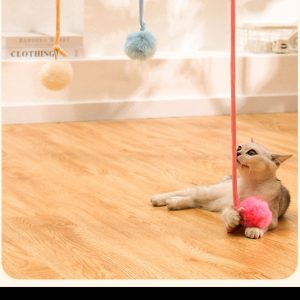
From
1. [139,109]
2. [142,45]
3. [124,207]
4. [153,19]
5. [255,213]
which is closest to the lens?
[255,213]

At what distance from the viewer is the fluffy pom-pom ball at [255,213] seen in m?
1.70

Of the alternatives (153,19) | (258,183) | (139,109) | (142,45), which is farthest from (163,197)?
(153,19)

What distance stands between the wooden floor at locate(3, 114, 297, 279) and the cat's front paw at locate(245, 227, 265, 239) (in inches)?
0.6

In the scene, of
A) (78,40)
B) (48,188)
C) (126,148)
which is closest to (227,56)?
(78,40)

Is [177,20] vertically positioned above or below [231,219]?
above

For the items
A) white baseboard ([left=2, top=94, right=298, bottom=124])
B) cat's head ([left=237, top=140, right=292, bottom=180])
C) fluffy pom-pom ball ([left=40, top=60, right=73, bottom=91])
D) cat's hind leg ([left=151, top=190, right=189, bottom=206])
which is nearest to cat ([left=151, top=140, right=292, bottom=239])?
cat's head ([left=237, top=140, right=292, bottom=180])

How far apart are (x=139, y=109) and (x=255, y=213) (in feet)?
5.34

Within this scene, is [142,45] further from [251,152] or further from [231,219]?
[231,219]

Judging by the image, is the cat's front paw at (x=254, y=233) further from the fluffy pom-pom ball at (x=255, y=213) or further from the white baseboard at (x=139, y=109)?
the white baseboard at (x=139, y=109)

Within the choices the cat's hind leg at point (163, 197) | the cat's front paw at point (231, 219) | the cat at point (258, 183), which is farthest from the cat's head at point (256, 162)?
the cat's hind leg at point (163, 197)

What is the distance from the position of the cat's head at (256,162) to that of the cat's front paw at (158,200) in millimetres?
275

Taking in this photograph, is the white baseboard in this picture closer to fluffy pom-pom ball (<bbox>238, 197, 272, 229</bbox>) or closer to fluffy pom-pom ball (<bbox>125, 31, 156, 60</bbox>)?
fluffy pom-pom ball (<bbox>125, 31, 156, 60</bbox>)

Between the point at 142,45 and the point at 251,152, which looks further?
the point at 142,45

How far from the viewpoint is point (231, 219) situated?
5.65 ft
